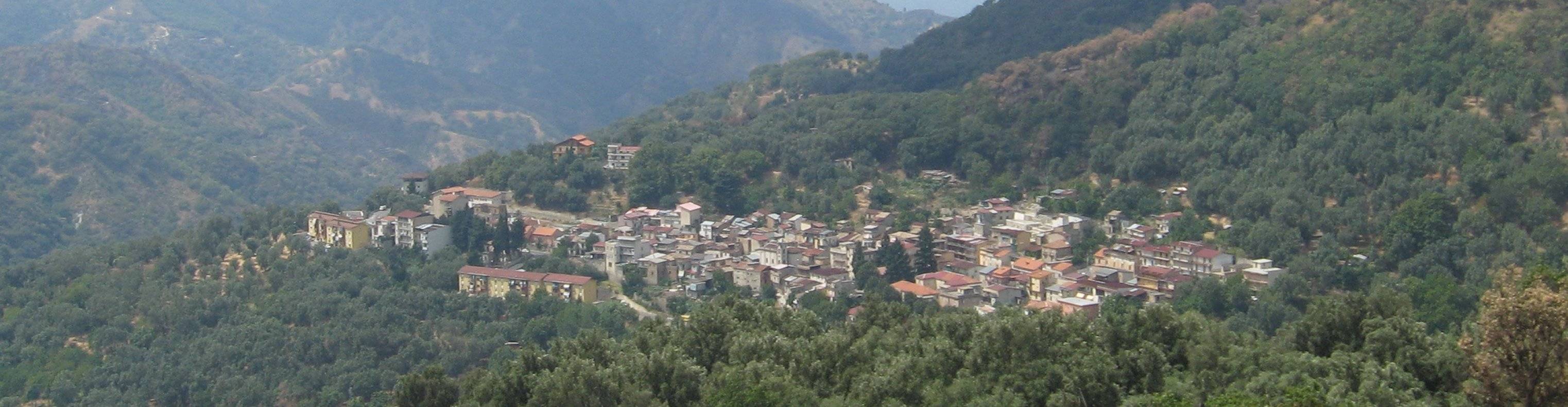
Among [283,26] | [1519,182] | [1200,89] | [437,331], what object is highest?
[283,26]

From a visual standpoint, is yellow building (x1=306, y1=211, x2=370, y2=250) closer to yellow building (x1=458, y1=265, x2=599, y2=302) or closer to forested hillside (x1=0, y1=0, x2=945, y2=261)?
yellow building (x1=458, y1=265, x2=599, y2=302)

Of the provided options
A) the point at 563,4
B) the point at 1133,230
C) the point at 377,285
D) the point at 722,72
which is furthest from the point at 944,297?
the point at 563,4

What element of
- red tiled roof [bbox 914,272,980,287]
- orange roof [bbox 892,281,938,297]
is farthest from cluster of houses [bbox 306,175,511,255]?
red tiled roof [bbox 914,272,980,287]

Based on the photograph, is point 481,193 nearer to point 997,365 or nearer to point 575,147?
point 575,147

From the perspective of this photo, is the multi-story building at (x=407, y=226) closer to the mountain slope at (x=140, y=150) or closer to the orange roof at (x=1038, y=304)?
the orange roof at (x=1038, y=304)

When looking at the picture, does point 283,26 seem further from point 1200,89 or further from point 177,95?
point 1200,89

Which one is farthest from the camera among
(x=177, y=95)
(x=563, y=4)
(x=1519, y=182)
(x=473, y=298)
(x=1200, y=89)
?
(x=563, y=4)

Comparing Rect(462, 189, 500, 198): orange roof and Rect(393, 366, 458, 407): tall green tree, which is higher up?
Rect(462, 189, 500, 198): orange roof
